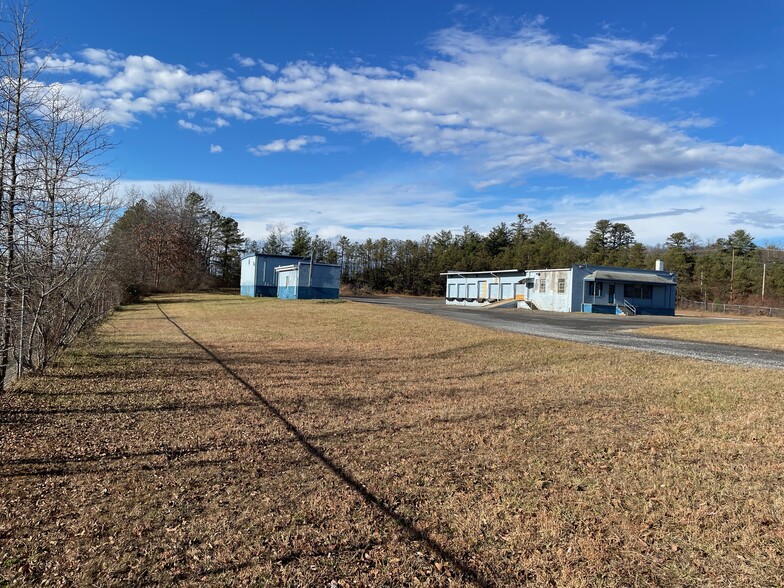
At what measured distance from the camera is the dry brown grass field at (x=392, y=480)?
2791mm

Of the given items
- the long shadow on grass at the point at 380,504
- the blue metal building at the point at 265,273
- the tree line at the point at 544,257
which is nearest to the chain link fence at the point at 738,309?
the tree line at the point at 544,257

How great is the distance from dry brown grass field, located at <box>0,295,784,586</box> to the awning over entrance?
26651 mm

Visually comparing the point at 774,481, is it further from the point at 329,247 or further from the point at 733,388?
the point at 329,247

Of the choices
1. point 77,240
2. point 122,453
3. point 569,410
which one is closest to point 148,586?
point 122,453

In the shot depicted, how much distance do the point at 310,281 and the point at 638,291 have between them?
23607 mm

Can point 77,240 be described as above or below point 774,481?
above

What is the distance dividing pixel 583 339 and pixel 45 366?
12530 mm

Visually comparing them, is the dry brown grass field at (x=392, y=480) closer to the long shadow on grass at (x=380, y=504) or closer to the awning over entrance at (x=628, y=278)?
the long shadow on grass at (x=380, y=504)

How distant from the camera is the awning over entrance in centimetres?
3391

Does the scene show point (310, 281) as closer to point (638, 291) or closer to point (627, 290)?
point (627, 290)

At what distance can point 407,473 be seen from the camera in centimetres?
412

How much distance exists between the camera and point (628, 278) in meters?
35.0

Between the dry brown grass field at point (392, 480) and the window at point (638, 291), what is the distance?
2890 centimetres

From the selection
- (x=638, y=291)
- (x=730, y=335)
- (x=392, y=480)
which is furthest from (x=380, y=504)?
(x=638, y=291)
